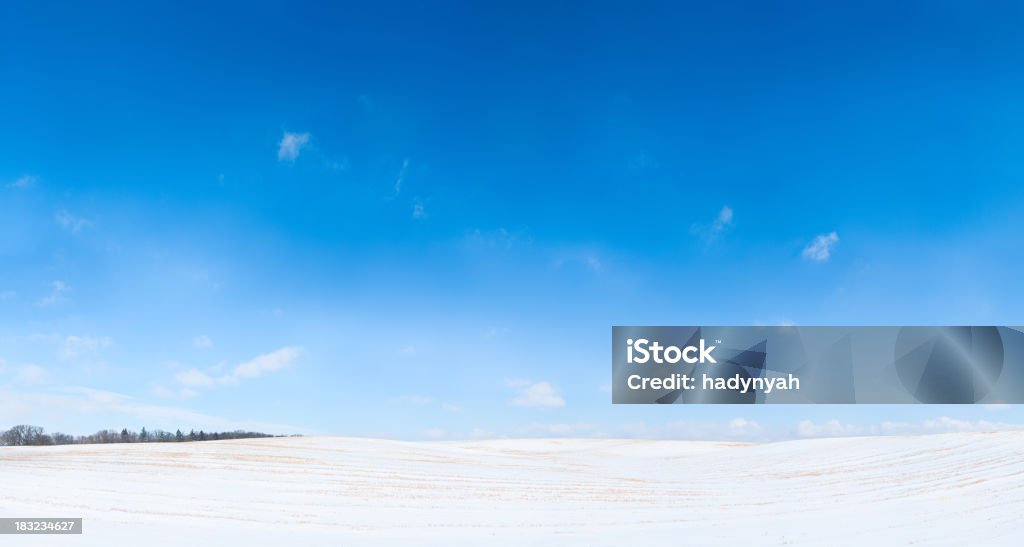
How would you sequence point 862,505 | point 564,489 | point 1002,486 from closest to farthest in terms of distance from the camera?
point 862,505, point 1002,486, point 564,489

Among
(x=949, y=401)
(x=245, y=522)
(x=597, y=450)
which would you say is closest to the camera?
(x=245, y=522)

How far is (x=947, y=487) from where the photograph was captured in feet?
86.8

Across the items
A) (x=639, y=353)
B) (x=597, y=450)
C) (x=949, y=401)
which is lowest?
(x=597, y=450)

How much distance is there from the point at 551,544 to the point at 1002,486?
→ 18.8 meters

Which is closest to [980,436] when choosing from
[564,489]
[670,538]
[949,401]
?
[949,401]

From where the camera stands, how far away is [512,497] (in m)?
25.1

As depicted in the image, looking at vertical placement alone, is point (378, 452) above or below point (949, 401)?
below

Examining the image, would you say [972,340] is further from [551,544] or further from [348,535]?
[348,535]

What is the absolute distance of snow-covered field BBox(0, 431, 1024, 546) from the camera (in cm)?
1797

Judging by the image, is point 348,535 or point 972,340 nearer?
point 348,535

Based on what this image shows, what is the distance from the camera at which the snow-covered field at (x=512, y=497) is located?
18.0 m

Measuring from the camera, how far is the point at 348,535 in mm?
17953

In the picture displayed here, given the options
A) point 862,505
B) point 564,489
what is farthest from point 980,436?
point 564,489

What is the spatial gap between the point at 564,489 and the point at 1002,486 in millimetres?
15868
